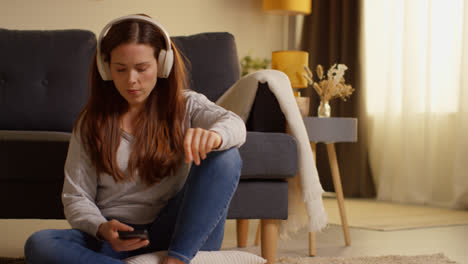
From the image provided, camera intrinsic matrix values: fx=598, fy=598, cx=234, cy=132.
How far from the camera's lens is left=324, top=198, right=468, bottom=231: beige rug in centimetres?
307

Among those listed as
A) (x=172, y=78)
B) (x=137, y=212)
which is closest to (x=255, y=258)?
(x=137, y=212)

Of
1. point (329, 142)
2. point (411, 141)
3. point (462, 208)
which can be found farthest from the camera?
point (411, 141)

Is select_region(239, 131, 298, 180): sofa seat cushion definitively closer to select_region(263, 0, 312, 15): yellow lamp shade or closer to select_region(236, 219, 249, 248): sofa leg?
select_region(236, 219, 249, 248): sofa leg

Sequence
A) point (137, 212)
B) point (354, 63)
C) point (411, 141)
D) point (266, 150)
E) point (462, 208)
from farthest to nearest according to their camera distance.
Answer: point (354, 63), point (411, 141), point (462, 208), point (266, 150), point (137, 212)

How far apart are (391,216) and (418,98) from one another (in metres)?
1.02

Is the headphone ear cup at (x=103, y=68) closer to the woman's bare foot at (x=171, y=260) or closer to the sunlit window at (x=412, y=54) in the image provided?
the woman's bare foot at (x=171, y=260)

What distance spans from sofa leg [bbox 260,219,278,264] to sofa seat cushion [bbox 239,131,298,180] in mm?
153

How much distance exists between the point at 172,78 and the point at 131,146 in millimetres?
198

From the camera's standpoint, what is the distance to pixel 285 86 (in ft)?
6.80

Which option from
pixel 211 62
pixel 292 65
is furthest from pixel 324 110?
pixel 211 62

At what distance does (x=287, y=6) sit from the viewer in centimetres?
404

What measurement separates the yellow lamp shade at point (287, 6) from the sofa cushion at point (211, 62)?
59.0 inches

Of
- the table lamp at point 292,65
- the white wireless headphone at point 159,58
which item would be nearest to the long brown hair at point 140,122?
the white wireless headphone at point 159,58

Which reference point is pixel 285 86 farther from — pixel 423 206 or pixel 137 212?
pixel 423 206
